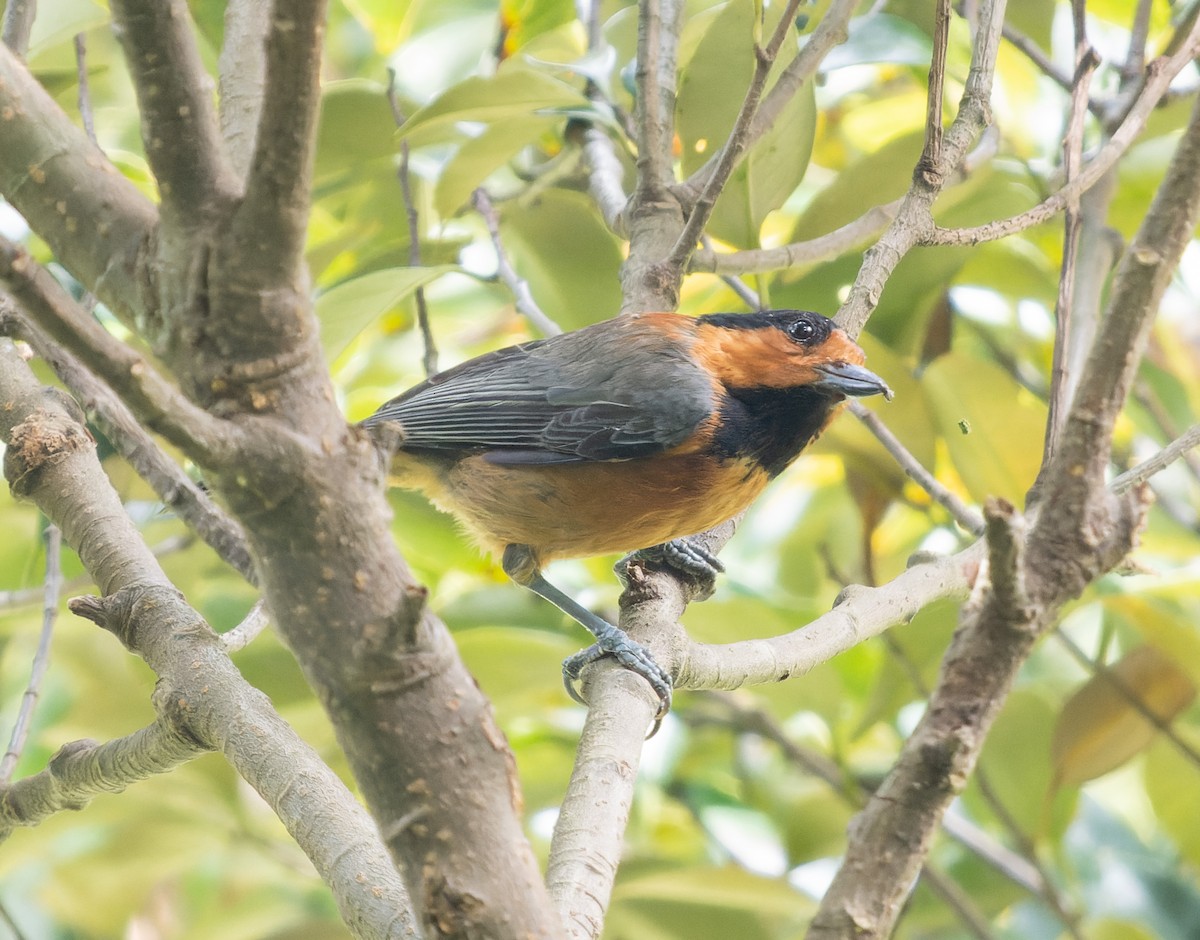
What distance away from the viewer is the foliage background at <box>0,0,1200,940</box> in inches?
130

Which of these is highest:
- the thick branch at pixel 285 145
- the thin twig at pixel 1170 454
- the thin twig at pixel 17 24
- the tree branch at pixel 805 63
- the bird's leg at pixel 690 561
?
the thin twig at pixel 17 24

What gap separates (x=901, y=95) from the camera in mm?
4406

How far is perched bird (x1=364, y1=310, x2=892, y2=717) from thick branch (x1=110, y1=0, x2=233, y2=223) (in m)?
2.07

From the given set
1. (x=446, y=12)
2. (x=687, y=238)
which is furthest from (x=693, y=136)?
(x=446, y=12)

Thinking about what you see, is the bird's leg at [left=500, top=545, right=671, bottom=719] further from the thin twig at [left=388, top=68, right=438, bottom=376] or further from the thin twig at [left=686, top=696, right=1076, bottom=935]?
the thin twig at [left=686, top=696, right=1076, bottom=935]

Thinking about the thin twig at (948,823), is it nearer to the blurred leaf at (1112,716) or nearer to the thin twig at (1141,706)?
the blurred leaf at (1112,716)

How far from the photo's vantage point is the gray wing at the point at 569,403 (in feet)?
11.0

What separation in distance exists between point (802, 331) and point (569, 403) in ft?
2.31

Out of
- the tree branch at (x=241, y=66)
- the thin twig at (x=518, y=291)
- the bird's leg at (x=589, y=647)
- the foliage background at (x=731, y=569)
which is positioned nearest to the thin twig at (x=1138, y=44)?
the foliage background at (x=731, y=569)

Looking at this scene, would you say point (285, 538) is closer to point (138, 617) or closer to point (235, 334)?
point (235, 334)

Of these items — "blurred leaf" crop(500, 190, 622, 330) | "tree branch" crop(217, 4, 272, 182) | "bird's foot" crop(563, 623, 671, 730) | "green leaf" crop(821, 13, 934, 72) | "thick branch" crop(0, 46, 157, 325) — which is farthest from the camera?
"blurred leaf" crop(500, 190, 622, 330)

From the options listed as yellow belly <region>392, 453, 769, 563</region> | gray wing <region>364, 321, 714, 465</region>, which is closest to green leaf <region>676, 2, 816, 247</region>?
gray wing <region>364, 321, 714, 465</region>

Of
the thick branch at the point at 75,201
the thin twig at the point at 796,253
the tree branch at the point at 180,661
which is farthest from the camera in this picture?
the thin twig at the point at 796,253

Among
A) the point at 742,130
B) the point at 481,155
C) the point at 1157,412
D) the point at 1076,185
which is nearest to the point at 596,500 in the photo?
the point at 481,155
